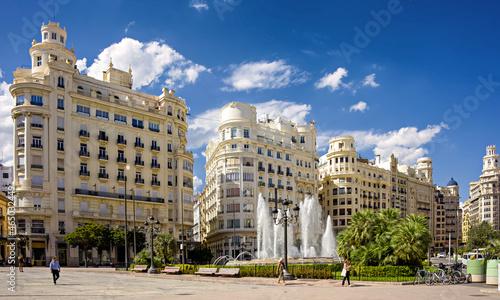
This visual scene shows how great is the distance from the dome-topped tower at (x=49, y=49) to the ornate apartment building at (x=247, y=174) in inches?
1143

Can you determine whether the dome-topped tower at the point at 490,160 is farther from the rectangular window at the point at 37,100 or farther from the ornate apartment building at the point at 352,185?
the rectangular window at the point at 37,100

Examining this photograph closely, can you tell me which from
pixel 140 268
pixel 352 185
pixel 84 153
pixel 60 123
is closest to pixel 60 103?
pixel 60 123

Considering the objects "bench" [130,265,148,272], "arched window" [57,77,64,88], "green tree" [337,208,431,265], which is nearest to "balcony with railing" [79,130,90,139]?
"arched window" [57,77,64,88]

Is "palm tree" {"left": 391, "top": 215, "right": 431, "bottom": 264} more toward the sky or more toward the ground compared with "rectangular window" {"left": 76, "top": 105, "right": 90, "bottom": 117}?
more toward the ground

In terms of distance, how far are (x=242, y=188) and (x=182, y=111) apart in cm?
1673

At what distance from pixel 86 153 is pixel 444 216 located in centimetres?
11786

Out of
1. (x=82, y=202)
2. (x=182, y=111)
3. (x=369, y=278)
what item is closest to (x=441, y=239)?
(x=182, y=111)

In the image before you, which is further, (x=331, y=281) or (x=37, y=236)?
(x=37, y=236)

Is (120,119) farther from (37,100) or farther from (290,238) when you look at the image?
(290,238)

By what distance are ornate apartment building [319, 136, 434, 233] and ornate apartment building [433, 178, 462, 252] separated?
26788 mm

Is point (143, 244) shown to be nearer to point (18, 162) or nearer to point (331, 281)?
point (18, 162)

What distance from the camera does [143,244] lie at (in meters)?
60.9

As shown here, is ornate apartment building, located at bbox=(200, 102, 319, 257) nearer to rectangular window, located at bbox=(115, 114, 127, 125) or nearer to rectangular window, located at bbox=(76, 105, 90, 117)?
rectangular window, located at bbox=(115, 114, 127, 125)

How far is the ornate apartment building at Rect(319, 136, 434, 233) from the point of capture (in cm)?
9769
